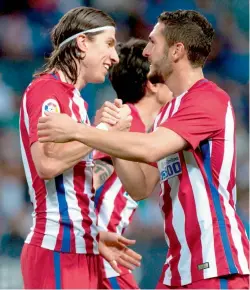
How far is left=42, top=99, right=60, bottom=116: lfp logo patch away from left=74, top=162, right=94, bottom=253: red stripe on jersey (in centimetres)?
28

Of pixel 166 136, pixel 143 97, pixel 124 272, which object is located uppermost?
pixel 143 97

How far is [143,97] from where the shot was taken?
450 centimetres

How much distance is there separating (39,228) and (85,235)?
8.3 inches

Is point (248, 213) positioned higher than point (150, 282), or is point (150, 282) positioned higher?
point (248, 213)

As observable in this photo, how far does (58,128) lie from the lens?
270cm

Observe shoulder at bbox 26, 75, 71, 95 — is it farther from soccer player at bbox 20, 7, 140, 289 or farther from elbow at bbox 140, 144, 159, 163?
elbow at bbox 140, 144, 159, 163

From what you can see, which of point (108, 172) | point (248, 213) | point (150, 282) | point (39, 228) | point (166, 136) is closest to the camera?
point (166, 136)

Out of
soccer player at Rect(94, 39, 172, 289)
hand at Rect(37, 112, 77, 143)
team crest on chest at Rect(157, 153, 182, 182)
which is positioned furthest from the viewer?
soccer player at Rect(94, 39, 172, 289)

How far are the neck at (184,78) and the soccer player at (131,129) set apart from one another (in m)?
0.74

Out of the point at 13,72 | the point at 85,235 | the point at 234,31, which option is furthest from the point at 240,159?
the point at 85,235

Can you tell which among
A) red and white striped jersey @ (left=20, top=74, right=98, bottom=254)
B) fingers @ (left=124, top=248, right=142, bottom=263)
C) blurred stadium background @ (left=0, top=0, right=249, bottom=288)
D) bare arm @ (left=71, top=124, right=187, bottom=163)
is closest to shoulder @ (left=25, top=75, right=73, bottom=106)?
red and white striped jersey @ (left=20, top=74, right=98, bottom=254)

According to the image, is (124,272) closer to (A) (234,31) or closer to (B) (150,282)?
(B) (150,282)

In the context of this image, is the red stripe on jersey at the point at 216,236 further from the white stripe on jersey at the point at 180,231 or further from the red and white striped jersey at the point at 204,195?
the white stripe on jersey at the point at 180,231

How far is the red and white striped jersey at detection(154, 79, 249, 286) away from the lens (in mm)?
2820
